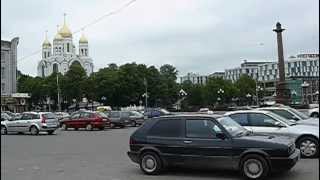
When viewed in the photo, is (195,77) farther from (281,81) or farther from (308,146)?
(308,146)

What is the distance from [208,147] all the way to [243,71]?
170m

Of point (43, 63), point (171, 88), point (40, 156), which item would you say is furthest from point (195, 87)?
point (40, 156)

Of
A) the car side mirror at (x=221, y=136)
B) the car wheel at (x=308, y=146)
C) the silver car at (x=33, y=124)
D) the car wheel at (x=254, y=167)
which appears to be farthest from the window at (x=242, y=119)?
the silver car at (x=33, y=124)

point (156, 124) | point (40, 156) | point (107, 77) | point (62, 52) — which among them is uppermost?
point (62, 52)

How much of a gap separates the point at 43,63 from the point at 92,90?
37.9 meters

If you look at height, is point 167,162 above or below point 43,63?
below

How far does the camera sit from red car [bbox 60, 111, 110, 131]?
37.2m

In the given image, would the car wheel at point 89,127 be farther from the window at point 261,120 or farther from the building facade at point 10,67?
the building facade at point 10,67

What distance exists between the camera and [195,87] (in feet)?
415

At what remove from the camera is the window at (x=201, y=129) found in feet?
38.4

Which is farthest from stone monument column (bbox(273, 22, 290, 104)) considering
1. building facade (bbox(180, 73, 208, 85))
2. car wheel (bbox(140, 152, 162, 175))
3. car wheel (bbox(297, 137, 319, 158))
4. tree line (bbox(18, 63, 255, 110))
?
building facade (bbox(180, 73, 208, 85))

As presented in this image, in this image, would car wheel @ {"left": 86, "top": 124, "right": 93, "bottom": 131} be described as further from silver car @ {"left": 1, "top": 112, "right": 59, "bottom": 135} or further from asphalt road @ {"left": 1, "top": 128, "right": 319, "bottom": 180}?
asphalt road @ {"left": 1, "top": 128, "right": 319, "bottom": 180}

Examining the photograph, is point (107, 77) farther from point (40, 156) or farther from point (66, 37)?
point (40, 156)

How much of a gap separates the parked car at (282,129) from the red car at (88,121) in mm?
21800
